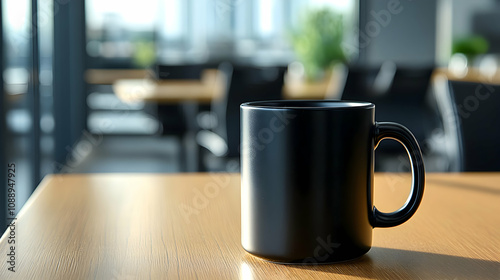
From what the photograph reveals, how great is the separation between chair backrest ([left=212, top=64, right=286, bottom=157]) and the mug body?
2.37 m

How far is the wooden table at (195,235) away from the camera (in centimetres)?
49

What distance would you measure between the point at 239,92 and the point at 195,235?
2.35 meters

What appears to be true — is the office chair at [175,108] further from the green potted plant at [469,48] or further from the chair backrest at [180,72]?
the green potted plant at [469,48]

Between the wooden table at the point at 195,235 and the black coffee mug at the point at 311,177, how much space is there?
19 millimetres

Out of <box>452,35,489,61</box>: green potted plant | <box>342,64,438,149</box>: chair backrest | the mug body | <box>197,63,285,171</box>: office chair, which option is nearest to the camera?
the mug body

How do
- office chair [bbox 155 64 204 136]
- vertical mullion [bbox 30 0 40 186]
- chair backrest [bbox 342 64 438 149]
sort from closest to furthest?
vertical mullion [bbox 30 0 40 186] < chair backrest [bbox 342 64 438 149] < office chair [bbox 155 64 204 136]

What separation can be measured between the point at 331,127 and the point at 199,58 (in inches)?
272

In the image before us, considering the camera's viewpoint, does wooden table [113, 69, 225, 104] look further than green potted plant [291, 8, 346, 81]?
No

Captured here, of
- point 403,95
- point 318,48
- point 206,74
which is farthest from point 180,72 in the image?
point 403,95

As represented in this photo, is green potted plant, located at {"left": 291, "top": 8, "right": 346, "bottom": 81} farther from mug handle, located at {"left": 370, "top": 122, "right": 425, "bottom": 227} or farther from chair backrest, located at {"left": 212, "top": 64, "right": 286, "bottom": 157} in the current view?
mug handle, located at {"left": 370, "top": 122, "right": 425, "bottom": 227}

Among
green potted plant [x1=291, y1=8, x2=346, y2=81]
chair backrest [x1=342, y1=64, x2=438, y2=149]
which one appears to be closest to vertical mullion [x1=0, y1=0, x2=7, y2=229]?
chair backrest [x1=342, y1=64, x2=438, y2=149]

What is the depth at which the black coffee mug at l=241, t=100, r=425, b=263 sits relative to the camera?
48cm

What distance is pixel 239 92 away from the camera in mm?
2924

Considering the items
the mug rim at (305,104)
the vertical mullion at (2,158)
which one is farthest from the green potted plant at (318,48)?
the mug rim at (305,104)
